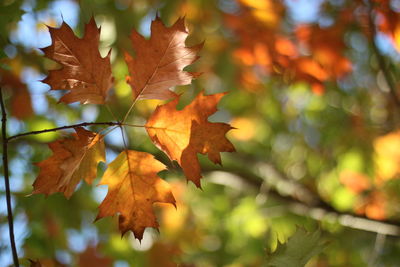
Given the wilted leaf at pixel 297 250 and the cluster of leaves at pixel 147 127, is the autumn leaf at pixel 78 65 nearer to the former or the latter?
the cluster of leaves at pixel 147 127

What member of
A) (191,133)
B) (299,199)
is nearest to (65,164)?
(191,133)

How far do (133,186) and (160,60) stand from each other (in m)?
0.38

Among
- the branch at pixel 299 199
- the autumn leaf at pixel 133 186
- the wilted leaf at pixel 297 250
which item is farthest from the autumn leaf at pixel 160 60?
the branch at pixel 299 199

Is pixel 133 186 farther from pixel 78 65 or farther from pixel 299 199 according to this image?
pixel 299 199

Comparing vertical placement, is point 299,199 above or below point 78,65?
below

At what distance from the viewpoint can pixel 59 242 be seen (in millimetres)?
3234

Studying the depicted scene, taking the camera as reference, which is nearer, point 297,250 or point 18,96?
point 297,250

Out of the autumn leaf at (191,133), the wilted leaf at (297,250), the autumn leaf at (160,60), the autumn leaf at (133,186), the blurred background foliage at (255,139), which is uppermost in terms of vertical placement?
the autumn leaf at (160,60)

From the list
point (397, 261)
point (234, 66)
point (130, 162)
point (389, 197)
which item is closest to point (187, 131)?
point (130, 162)

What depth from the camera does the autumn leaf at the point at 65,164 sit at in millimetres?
1182

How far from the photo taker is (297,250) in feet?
4.03

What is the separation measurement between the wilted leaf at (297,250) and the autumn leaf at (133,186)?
0.35 m

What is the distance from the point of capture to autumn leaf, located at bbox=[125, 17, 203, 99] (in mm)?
1199

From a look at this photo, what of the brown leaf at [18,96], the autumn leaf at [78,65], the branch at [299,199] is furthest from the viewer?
the brown leaf at [18,96]
